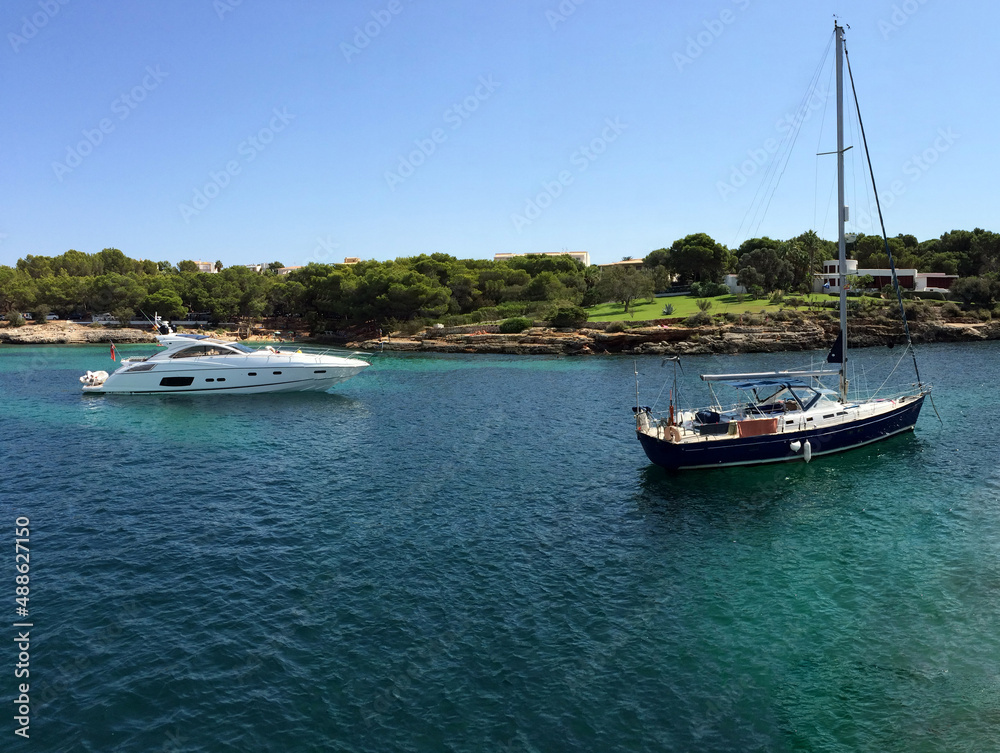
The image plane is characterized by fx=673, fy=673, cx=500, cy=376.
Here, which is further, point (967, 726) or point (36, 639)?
point (36, 639)

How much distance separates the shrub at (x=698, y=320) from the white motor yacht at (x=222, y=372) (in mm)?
46201

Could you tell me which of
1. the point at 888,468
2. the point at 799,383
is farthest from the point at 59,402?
the point at 888,468

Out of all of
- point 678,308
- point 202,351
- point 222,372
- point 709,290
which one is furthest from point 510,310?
→ point 222,372

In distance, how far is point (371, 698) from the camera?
45.7 ft

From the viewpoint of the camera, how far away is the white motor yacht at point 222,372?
5178 cm

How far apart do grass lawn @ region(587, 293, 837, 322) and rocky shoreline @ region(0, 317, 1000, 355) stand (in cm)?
626

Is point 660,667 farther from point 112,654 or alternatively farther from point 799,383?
point 799,383

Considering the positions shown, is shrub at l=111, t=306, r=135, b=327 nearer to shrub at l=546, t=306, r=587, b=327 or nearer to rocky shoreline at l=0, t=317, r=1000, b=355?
rocky shoreline at l=0, t=317, r=1000, b=355

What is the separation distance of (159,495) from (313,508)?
272 inches

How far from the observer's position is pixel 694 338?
79125mm

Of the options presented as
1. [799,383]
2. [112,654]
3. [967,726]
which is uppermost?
[799,383]

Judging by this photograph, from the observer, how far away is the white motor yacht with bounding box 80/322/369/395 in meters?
51.8

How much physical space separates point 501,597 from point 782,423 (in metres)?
18.1

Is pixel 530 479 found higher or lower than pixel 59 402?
lower
